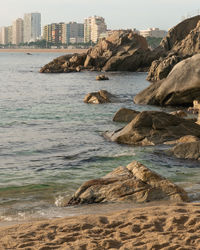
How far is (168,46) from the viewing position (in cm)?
7694

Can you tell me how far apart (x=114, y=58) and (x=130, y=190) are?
59253mm

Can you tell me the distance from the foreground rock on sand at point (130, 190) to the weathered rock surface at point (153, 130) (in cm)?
493

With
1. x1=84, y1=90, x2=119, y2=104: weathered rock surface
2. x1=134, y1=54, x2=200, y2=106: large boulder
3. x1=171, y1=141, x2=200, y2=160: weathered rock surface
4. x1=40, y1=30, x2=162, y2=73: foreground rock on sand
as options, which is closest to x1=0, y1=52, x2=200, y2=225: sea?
x1=171, y1=141, x2=200, y2=160: weathered rock surface

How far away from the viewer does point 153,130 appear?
13039 mm

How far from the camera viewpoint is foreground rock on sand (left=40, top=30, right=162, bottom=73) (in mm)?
65500

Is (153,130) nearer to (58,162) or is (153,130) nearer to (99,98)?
(58,162)

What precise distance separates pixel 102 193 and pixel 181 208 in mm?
1498

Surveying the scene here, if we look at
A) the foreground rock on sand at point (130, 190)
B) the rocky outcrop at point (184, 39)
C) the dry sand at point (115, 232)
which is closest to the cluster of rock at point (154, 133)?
the foreground rock on sand at point (130, 190)

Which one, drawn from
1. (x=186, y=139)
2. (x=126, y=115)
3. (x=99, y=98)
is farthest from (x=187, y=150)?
(x=99, y=98)

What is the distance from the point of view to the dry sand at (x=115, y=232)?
533cm

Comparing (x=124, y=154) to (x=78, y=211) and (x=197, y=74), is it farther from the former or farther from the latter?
(x=197, y=74)

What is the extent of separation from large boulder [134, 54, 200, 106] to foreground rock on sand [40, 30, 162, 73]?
4216 cm

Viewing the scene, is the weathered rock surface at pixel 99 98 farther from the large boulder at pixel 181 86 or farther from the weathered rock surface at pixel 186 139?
the weathered rock surface at pixel 186 139

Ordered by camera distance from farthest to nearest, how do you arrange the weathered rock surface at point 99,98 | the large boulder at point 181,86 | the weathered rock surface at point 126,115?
the weathered rock surface at point 99,98 → the large boulder at point 181,86 → the weathered rock surface at point 126,115
